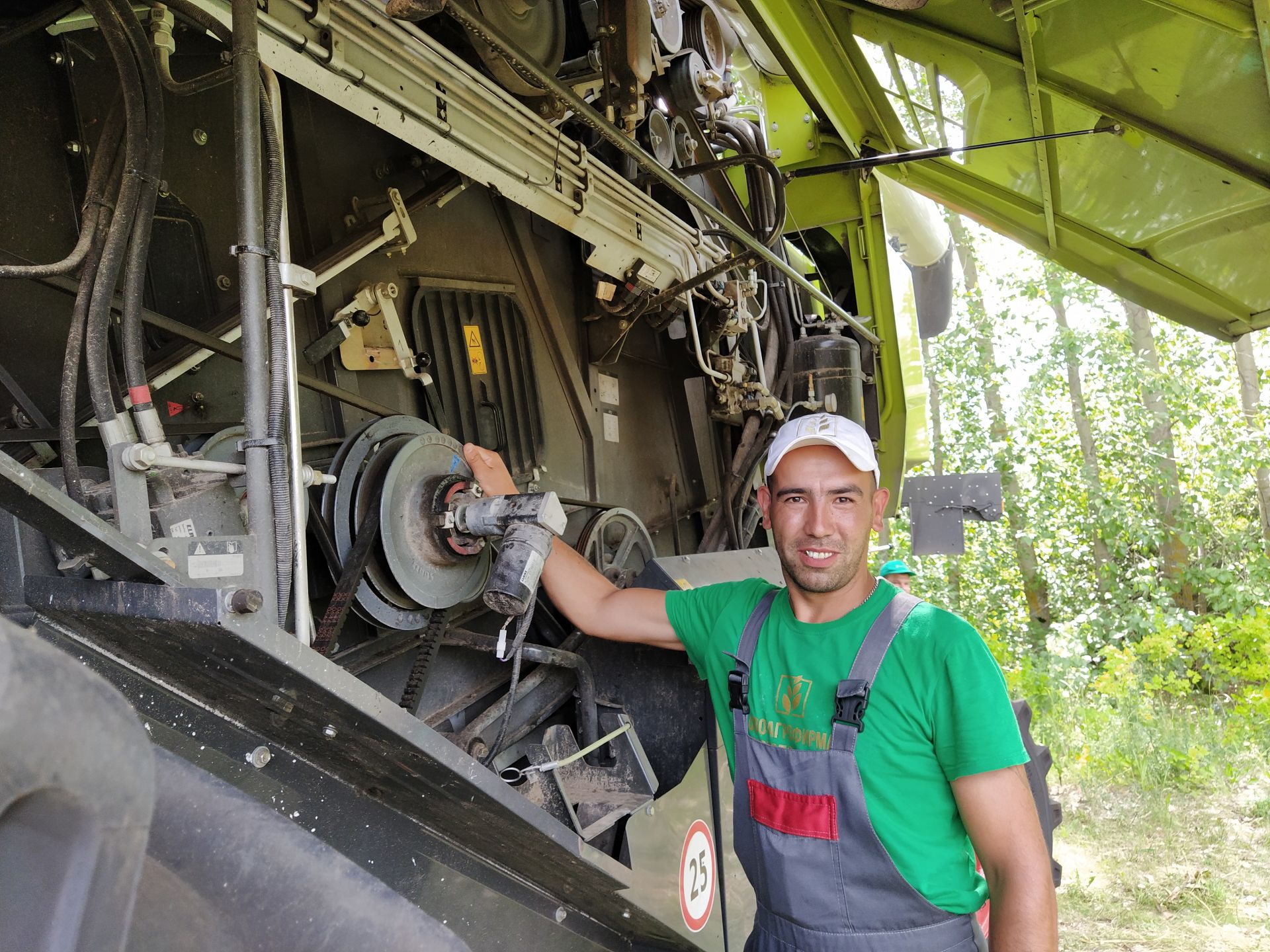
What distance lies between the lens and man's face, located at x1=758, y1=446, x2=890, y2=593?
195 cm

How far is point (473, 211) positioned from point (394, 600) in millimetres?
1232

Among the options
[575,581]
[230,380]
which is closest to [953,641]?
[575,581]

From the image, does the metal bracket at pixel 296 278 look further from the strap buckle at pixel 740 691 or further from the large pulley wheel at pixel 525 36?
the strap buckle at pixel 740 691

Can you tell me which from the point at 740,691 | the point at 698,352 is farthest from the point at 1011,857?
the point at 698,352

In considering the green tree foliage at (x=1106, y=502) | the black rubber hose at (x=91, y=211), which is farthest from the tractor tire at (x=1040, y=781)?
the green tree foliage at (x=1106, y=502)

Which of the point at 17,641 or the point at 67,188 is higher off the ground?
the point at 67,188

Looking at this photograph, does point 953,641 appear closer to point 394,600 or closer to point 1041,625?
point 394,600

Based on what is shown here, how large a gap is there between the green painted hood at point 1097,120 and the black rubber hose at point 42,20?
171 centimetres

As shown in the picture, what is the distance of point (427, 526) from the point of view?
1.93 m

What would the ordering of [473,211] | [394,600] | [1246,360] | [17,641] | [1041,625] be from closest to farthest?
[17,641], [394,600], [473,211], [1246,360], [1041,625]

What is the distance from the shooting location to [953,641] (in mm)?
1745

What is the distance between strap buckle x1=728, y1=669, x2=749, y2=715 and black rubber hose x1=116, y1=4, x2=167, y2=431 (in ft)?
3.88

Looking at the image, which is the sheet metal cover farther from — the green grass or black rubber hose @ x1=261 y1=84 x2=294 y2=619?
the green grass

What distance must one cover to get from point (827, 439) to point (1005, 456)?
1279cm
